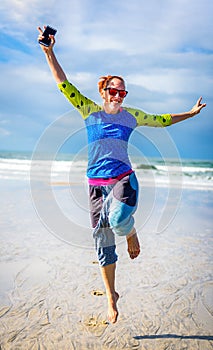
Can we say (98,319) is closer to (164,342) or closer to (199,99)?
(164,342)

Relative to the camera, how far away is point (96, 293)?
12.9 ft

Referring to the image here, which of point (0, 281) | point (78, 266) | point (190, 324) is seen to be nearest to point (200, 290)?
point (190, 324)

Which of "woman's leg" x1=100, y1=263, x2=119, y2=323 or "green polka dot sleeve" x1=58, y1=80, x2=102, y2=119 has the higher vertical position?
"green polka dot sleeve" x1=58, y1=80, x2=102, y2=119

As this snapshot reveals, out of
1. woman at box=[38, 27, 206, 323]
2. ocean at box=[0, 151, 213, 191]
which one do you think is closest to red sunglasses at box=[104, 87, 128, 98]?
woman at box=[38, 27, 206, 323]

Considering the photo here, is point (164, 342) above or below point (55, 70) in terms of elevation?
below

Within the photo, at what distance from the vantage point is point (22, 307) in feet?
11.5

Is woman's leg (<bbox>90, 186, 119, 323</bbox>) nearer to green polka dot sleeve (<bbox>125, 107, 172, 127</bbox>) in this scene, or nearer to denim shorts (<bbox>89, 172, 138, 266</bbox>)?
denim shorts (<bbox>89, 172, 138, 266</bbox>)

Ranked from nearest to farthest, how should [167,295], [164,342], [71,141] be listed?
[164,342]
[167,295]
[71,141]

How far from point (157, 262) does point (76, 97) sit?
106 inches

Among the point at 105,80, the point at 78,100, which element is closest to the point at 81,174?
the point at 105,80

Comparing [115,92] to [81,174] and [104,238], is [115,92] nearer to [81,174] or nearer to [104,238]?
[104,238]

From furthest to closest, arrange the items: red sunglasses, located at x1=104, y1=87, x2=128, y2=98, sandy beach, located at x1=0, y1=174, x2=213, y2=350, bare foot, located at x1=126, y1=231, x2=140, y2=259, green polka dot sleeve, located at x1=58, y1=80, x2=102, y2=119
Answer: bare foot, located at x1=126, y1=231, x2=140, y2=259
red sunglasses, located at x1=104, y1=87, x2=128, y2=98
green polka dot sleeve, located at x1=58, y1=80, x2=102, y2=119
sandy beach, located at x1=0, y1=174, x2=213, y2=350

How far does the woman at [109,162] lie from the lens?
10.5 ft

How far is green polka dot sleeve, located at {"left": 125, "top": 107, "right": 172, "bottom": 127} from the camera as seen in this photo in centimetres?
343
